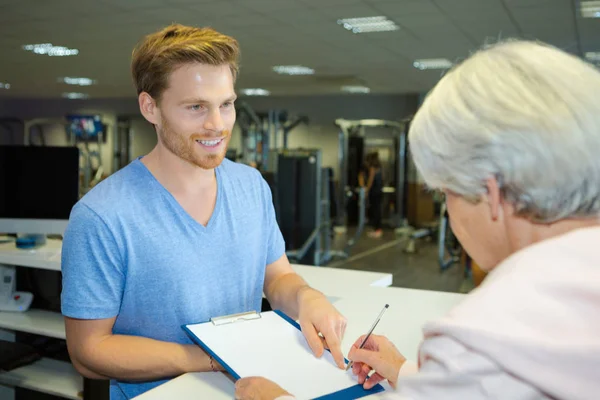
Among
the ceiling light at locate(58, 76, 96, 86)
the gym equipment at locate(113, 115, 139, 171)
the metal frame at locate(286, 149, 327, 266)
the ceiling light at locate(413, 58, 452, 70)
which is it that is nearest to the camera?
the metal frame at locate(286, 149, 327, 266)

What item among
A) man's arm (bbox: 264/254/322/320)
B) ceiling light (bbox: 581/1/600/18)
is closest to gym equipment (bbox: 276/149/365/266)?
ceiling light (bbox: 581/1/600/18)

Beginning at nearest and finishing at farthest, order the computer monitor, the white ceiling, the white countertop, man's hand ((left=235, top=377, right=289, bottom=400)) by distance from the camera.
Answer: man's hand ((left=235, top=377, right=289, bottom=400)) → the white countertop → the computer monitor → the white ceiling

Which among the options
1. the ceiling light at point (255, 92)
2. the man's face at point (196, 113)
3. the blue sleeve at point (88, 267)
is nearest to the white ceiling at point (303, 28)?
the ceiling light at point (255, 92)

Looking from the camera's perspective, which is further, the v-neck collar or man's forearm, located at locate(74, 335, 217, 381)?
the v-neck collar

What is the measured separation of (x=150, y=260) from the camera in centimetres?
122

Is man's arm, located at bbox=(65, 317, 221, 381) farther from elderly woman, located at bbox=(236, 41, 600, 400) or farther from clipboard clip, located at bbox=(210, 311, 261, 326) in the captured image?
elderly woman, located at bbox=(236, 41, 600, 400)

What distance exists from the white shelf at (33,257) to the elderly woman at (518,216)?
1.90m

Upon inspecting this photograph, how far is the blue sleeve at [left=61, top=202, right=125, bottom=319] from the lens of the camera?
3.76ft

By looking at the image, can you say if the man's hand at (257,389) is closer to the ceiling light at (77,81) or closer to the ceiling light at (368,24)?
the ceiling light at (368,24)

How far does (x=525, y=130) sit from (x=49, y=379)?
7.13ft

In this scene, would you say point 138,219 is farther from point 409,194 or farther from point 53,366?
point 409,194

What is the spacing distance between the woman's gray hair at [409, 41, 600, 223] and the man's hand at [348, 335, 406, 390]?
43 cm

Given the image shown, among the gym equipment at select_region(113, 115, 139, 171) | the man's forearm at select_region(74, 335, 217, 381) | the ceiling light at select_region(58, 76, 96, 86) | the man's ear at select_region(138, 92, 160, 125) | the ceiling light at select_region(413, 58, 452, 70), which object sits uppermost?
the ceiling light at select_region(58, 76, 96, 86)

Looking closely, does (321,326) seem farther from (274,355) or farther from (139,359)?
(139,359)
